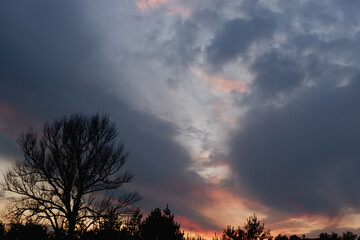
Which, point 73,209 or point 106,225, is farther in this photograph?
point 73,209

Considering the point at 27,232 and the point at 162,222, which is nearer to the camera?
the point at 27,232

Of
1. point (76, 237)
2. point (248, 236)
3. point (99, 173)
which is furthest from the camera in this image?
point (248, 236)

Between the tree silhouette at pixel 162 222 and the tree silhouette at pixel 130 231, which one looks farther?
the tree silhouette at pixel 162 222

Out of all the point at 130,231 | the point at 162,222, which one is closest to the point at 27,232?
the point at 130,231

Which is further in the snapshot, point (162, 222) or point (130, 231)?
point (162, 222)

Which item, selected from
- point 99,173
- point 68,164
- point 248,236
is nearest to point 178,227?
point 248,236

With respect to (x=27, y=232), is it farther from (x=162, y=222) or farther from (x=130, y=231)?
(x=162, y=222)

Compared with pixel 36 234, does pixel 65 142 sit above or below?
above

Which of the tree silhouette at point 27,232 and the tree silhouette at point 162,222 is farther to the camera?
the tree silhouette at point 162,222

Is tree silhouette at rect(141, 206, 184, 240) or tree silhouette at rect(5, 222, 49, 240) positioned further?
tree silhouette at rect(141, 206, 184, 240)

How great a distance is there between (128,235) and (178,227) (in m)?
13.0

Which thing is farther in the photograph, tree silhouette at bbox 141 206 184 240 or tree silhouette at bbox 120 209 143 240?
tree silhouette at bbox 141 206 184 240

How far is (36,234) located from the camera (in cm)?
2019

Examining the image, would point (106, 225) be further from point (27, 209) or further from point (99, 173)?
point (27, 209)
